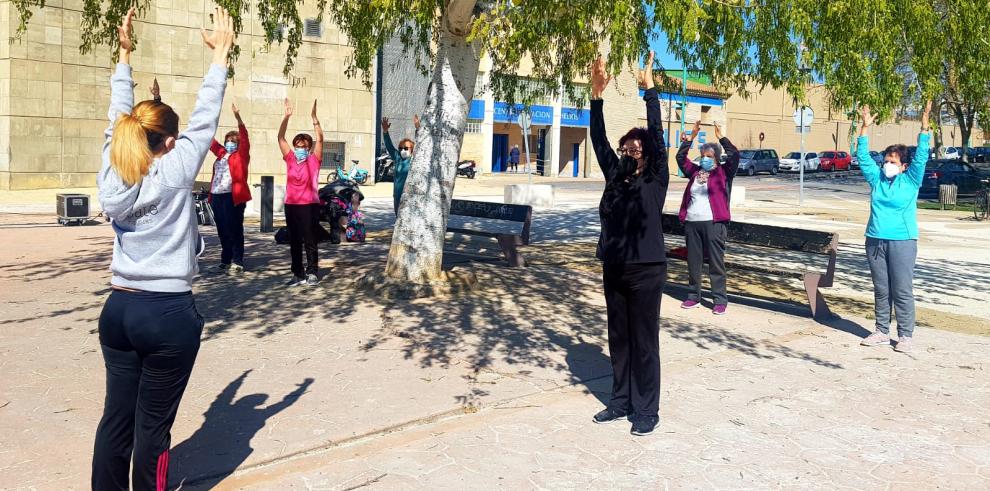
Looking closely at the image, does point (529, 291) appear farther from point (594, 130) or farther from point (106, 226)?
point (106, 226)

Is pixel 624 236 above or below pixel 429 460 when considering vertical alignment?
above

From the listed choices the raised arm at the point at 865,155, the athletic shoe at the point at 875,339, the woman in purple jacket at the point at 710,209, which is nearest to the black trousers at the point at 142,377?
the raised arm at the point at 865,155

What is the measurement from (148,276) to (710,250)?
21.5 ft

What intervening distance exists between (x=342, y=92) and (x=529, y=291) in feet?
79.7

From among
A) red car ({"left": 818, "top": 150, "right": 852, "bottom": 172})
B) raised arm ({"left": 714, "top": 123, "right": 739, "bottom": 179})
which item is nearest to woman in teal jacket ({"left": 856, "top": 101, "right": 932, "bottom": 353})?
raised arm ({"left": 714, "top": 123, "right": 739, "bottom": 179})

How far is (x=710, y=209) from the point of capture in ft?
29.9

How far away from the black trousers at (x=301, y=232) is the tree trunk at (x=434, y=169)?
32.6 inches

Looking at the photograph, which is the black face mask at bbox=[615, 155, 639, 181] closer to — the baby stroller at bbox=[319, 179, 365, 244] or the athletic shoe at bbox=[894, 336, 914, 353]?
the athletic shoe at bbox=[894, 336, 914, 353]

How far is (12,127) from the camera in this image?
2573cm

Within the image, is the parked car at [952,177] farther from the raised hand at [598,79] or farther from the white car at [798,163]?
the raised hand at [598,79]

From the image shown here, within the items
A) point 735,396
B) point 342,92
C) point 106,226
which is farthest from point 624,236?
point 342,92

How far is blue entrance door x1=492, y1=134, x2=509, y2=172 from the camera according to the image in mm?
50250

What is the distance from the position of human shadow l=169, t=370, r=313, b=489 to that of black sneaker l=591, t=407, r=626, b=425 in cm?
189

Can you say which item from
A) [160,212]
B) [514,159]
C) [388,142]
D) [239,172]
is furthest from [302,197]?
[514,159]
